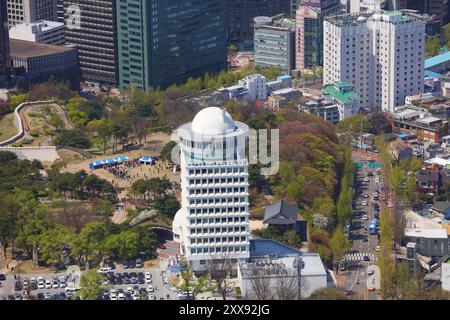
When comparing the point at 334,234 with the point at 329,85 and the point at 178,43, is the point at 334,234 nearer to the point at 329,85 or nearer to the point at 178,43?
the point at 329,85

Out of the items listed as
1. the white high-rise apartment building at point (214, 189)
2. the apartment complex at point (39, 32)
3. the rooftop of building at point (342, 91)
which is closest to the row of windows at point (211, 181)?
the white high-rise apartment building at point (214, 189)

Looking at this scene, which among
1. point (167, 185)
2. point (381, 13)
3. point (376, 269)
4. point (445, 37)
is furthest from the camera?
point (445, 37)

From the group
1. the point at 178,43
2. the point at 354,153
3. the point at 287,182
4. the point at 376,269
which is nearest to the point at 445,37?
the point at 178,43

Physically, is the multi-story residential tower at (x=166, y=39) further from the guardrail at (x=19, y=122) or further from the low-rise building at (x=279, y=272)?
the low-rise building at (x=279, y=272)

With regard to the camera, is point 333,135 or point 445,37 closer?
point 333,135

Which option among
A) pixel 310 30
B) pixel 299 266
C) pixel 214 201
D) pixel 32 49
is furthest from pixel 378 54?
pixel 299 266

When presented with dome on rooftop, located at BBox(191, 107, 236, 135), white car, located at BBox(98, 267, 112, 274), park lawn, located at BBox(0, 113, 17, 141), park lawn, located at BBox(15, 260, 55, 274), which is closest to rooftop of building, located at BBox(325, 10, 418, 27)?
park lawn, located at BBox(0, 113, 17, 141)
